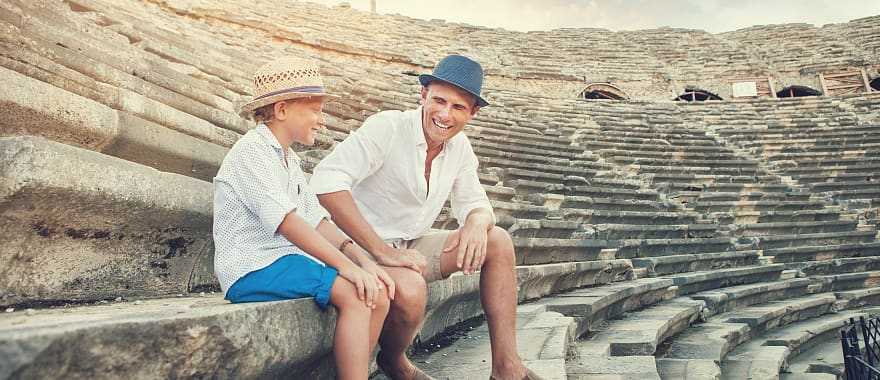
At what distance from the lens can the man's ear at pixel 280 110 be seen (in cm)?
180

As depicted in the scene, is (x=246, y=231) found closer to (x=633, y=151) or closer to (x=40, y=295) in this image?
(x=40, y=295)

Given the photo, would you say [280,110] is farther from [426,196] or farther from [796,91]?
[796,91]

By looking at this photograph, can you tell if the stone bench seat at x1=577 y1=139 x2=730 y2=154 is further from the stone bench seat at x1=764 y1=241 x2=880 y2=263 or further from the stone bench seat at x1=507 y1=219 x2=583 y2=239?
the stone bench seat at x1=507 y1=219 x2=583 y2=239

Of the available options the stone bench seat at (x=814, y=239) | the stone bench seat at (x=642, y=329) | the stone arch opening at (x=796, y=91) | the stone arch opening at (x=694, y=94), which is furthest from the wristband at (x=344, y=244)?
the stone arch opening at (x=796, y=91)

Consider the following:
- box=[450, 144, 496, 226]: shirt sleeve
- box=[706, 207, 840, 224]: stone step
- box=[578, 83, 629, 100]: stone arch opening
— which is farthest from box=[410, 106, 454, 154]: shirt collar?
box=[578, 83, 629, 100]: stone arch opening

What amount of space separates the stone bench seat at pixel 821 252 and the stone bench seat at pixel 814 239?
13 centimetres

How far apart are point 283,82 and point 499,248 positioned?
96 cm

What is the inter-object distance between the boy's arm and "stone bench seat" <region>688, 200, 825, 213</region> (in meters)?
6.62

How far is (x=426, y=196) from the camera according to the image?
228cm

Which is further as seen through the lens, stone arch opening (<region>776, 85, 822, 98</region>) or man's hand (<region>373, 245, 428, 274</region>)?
stone arch opening (<region>776, 85, 822, 98</region>)

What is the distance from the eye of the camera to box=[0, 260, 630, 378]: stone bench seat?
2.65 ft

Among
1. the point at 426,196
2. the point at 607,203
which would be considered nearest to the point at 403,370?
the point at 426,196

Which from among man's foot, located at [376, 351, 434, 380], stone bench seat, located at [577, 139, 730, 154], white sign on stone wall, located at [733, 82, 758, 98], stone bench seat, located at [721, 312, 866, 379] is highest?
white sign on stone wall, located at [733, 82, 758, 98]

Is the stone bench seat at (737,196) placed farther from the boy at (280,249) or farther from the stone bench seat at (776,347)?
the boy at (280,249)
